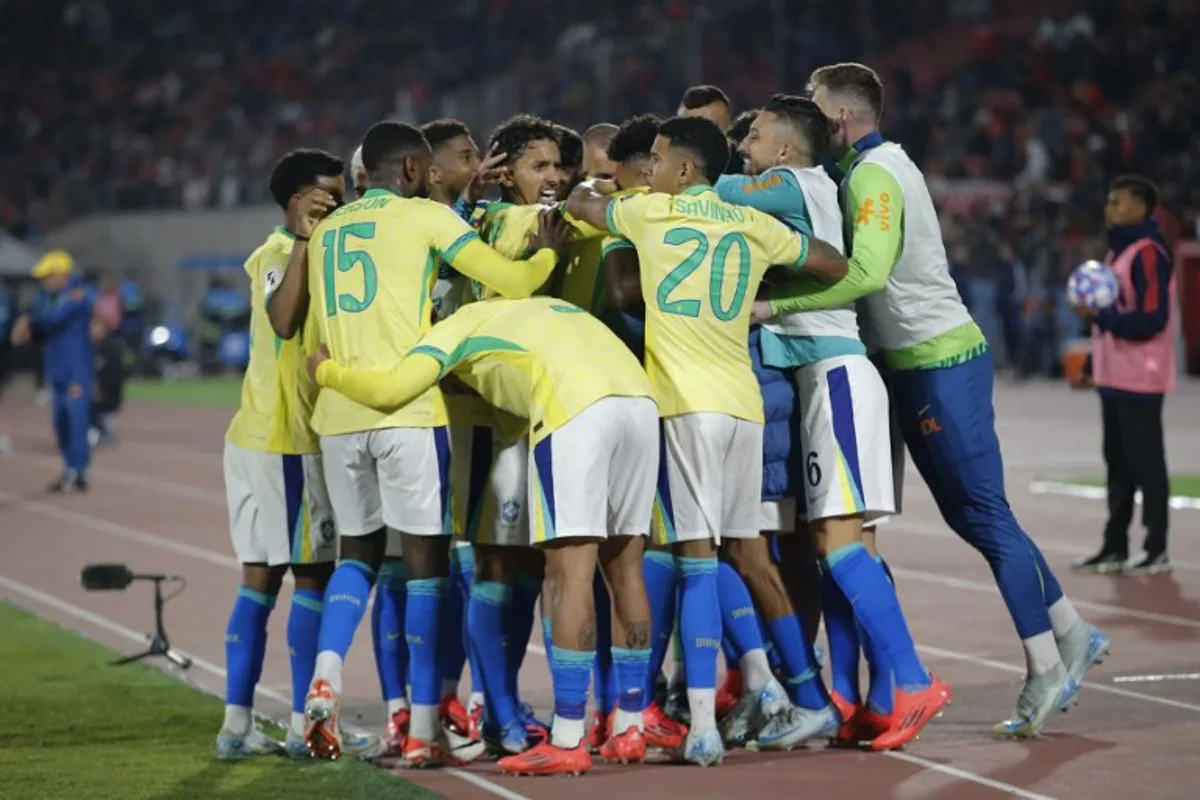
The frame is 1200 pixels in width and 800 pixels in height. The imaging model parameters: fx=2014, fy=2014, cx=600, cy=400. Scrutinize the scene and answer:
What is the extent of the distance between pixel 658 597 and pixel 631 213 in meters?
1.44

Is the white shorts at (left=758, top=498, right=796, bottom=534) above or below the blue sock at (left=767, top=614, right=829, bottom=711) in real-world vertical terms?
above

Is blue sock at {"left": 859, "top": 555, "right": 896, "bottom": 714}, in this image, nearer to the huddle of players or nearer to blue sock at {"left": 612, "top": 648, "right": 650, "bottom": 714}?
the huddle of players

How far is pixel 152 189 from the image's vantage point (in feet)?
141

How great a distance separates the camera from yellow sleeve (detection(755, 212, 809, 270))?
714 centimetres

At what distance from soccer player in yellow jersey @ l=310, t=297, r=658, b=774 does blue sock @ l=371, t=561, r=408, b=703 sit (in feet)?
2.26

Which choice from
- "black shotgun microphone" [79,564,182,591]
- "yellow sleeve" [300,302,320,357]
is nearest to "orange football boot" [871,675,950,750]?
"yellow sleeve" [300,302,320,357]

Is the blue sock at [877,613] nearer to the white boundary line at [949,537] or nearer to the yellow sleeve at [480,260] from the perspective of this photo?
the yellow sleeve at [480,260]

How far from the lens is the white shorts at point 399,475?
714 cm

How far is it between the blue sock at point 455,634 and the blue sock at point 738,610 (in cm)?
100

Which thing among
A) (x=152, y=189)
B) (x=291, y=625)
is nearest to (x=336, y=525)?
(x=291, y=625)

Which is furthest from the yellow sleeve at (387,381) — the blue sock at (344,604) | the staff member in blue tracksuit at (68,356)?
the staff member in blue tracksuit at (68,356)

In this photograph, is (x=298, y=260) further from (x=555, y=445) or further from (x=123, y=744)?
(x=123, y=744)

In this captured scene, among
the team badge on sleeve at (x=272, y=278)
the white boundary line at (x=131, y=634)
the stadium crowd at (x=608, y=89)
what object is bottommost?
the white boundary line at (x=131, y=634)

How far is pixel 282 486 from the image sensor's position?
757cm
